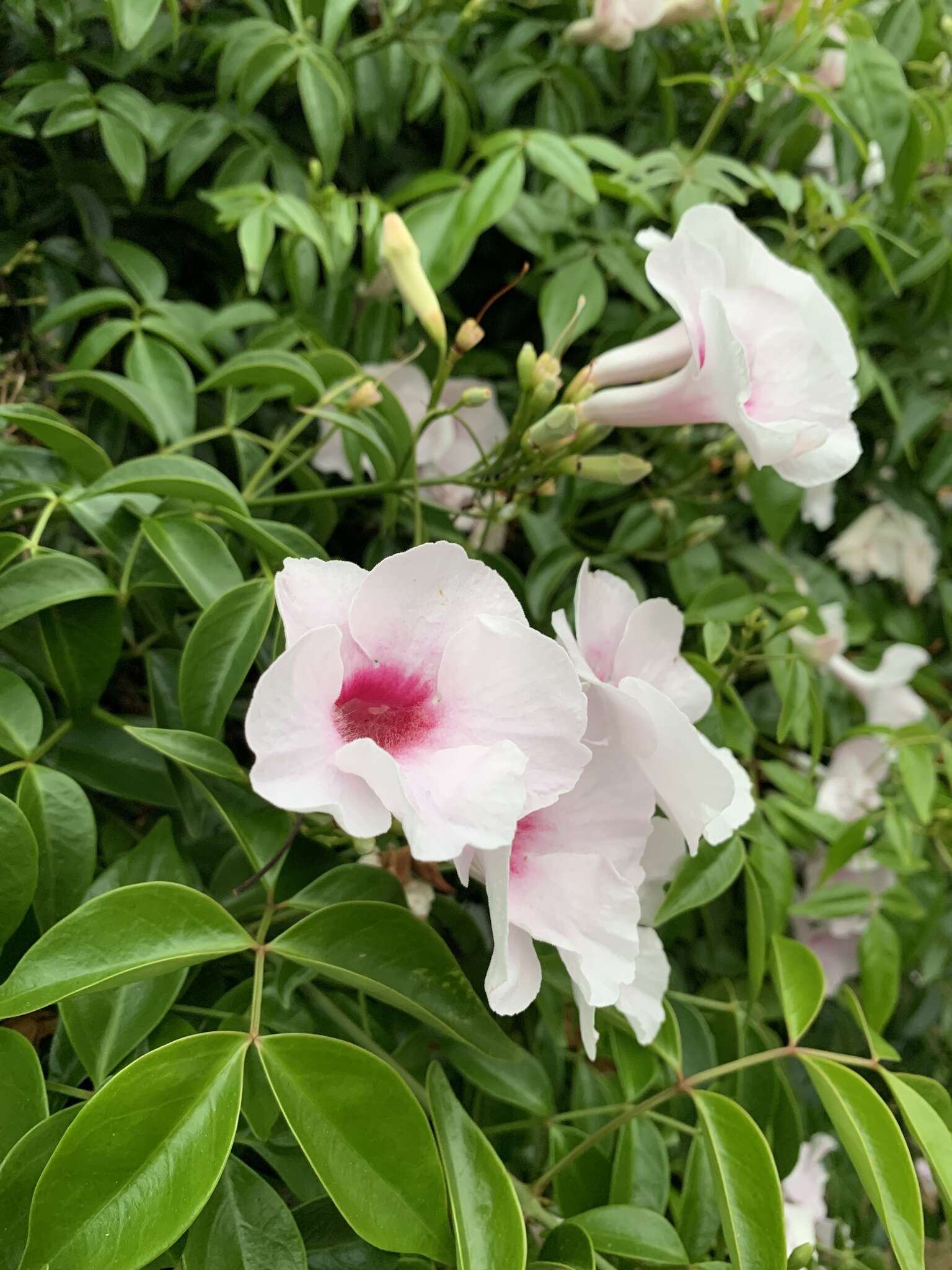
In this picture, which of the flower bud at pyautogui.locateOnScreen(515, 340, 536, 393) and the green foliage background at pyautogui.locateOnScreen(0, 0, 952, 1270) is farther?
the flower bud at pyautogui.locateOnScreen(515, 340, 536, 393)

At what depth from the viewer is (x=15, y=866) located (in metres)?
0.47

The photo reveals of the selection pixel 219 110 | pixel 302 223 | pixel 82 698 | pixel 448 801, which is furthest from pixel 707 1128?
pixel 219 110

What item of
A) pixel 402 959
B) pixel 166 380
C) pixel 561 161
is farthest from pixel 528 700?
pixel 561 161

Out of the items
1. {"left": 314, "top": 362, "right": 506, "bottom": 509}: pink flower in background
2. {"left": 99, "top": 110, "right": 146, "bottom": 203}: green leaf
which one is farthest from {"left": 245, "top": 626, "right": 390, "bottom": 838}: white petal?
{"left": 99, "top": 110, "right": 146, "bottom": 203}: green leaf

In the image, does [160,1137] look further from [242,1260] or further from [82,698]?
[82,698]

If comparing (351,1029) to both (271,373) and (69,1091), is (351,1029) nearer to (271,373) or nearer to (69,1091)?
(69,1091)

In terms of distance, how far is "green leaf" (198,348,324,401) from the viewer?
70 centimetres

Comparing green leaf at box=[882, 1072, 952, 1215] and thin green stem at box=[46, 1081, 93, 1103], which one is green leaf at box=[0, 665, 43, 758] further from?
green leaf at box=[882, 1072, 952, 1215]

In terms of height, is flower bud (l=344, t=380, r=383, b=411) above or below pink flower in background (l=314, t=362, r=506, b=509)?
above

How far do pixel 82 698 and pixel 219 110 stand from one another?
0.68 metres

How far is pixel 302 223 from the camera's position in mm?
805

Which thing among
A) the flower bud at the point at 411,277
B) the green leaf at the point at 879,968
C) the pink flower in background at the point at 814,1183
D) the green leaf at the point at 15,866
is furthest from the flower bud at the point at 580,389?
the pink flower in background at the point at 814,1183

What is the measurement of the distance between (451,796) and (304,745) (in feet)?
0.25

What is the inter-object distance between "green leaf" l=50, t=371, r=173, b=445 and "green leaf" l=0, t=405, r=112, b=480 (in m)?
0.05
